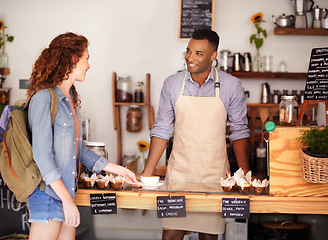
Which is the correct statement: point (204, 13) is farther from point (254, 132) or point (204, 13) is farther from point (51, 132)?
point (51, 132)

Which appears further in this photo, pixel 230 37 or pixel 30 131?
pixel 230 37

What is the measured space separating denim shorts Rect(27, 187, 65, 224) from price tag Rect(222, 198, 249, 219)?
71 cm

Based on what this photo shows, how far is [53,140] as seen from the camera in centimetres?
182

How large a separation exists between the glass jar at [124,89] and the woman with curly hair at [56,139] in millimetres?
2678

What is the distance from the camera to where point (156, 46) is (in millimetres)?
4805

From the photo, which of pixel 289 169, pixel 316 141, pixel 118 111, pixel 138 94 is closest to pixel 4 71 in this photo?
pixel 118 111

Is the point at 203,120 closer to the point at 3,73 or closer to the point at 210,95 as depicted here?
the point at 210,95

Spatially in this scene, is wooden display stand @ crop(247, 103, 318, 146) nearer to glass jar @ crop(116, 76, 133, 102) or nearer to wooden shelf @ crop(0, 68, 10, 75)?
glass jar @ crop(116, 76, 133, 102)

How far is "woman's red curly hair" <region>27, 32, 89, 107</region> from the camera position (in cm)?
186

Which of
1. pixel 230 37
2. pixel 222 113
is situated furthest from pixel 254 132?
pixel 222 113

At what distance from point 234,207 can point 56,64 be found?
3.29 feet

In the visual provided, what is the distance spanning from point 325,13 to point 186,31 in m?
1.46

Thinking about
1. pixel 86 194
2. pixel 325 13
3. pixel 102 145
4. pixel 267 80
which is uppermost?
pixel 325 13

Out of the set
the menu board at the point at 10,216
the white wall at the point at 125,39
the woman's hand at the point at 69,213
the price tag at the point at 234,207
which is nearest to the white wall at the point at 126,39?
the white wall at the point at 125,39
